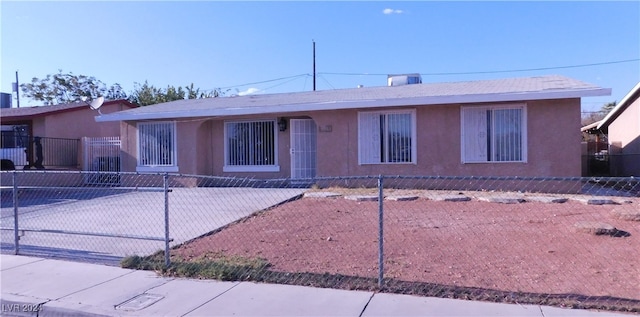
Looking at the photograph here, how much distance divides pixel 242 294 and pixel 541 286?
343cm

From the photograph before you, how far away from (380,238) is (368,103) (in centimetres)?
923

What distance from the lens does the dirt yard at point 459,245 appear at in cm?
590

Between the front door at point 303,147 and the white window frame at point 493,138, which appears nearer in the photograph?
the white window frame at point 493,138

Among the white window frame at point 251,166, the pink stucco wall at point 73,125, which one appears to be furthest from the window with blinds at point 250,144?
the pink stucco wall at point 73,125

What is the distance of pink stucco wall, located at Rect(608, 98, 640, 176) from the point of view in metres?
18.7

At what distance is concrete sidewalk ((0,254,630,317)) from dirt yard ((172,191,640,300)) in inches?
25.7

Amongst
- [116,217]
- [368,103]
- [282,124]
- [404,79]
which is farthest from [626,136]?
[116,217]

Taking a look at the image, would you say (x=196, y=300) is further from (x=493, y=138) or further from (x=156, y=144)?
(x=156, y=144)

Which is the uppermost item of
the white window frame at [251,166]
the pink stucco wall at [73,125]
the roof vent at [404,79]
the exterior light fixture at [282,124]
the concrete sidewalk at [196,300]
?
the roof vent at [404,79]

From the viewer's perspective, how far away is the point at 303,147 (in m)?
16.5

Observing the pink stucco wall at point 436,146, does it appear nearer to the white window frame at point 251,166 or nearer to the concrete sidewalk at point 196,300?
the white window frame at point 251,166

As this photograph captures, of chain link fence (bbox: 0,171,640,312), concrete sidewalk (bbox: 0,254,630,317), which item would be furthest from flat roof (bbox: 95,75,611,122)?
concrete sidewalk (bbox: 0,254,630,317)

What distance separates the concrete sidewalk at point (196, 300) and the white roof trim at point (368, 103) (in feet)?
30.6

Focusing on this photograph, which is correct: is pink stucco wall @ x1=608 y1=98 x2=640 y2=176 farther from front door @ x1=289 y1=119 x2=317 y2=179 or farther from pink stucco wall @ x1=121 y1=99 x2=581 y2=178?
front door @ x1=289 y1=119 x2=317 y2=179
